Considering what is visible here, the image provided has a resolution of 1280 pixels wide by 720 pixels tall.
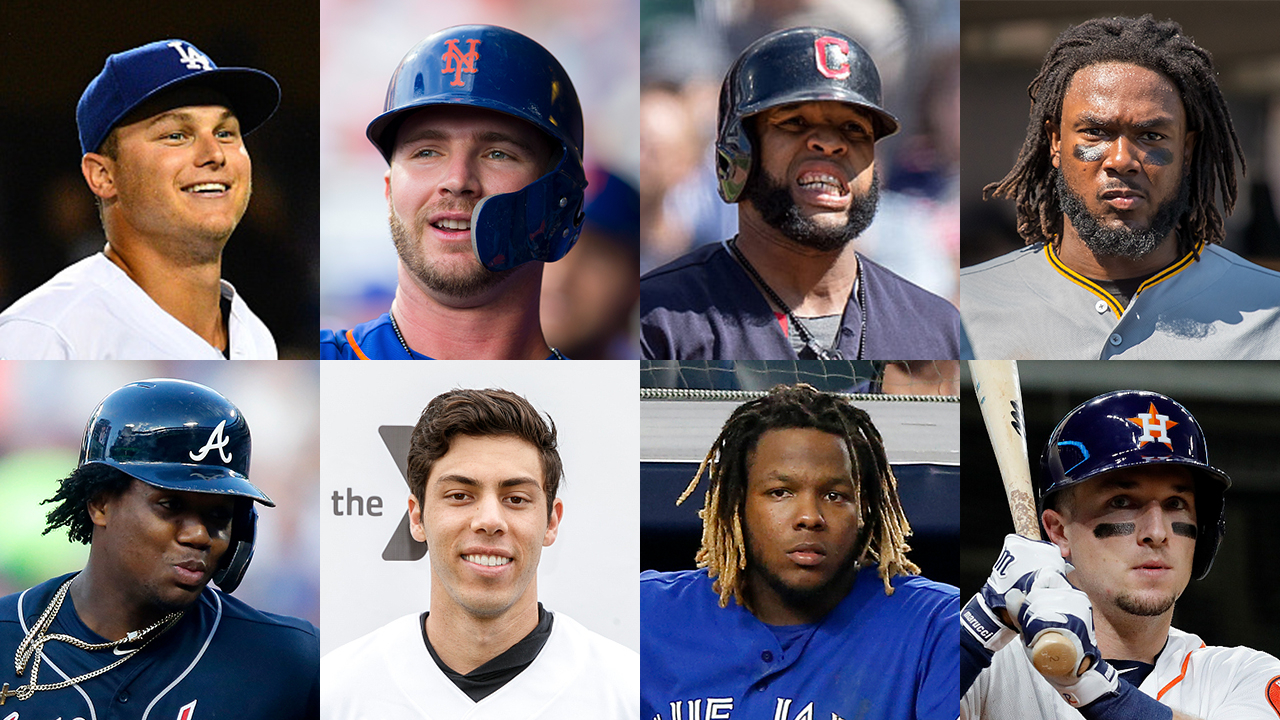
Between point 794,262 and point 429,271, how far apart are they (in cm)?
139

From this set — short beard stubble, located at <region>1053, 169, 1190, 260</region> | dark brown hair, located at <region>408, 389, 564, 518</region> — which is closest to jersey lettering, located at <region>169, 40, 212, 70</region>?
dark brown hair, located at <region>408, 389, 564, 518</region>

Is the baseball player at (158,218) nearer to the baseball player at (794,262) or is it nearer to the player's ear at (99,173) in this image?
the player's ear at (99,173)

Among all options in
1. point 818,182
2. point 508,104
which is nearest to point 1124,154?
point 818,182

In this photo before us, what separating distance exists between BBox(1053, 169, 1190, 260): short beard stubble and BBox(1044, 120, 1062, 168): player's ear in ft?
0.14

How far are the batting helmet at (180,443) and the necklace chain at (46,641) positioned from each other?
0.29 m

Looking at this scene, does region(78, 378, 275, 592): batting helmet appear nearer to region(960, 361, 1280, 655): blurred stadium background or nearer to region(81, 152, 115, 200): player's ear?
region(81, 152, 115, 200): player's ear

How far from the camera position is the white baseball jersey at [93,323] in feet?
14.9

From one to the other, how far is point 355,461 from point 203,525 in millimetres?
598

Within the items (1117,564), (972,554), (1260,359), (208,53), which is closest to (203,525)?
(208,53)

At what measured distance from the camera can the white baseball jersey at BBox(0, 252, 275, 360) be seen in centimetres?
455

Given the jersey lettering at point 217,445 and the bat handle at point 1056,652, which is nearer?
the bat handle at point 1056,652

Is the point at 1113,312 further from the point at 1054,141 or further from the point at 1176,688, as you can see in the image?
the point at 1176,688

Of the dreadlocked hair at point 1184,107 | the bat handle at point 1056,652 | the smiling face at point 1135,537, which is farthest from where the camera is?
the dreadlocked hair at point 1184,107

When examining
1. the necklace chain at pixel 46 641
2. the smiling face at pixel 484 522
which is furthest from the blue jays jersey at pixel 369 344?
the necklace chain at pixel 46 641
